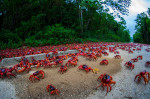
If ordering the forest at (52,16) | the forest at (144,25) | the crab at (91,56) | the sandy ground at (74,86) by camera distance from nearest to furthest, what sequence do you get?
the sandy ground at (74,86) → the crab at (91,56) → the forest at (52,16) → the forest at (144,25)

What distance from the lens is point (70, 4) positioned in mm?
15086

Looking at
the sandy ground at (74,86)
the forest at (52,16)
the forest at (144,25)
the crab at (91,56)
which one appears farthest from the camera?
the forest at (144,25)

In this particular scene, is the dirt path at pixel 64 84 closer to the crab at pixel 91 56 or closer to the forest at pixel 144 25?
the crab at pixel 91 56

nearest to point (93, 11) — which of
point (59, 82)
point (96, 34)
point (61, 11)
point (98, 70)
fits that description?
point (96, 34)

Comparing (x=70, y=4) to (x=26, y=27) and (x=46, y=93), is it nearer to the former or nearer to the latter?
(x=26, y=27)

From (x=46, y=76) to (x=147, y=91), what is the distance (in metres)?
2.87

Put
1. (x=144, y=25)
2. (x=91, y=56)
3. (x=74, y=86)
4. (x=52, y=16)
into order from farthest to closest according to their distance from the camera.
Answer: (x=144, y=25)
(x=52, y=16)
(x=91, y=56)
(x=74, y=86)

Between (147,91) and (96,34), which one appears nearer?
(147,91)

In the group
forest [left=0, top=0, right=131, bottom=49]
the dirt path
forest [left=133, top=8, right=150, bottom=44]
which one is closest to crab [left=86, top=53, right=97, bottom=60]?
the dirt path

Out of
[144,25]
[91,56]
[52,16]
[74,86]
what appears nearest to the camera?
[74,86]

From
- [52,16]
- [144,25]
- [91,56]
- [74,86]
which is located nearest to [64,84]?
[74,86]

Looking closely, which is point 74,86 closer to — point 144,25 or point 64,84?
point 64,84

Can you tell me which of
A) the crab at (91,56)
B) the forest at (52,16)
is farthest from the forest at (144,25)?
the crab at (91,56)

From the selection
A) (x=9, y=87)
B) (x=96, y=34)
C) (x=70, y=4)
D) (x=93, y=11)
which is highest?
(x=70, y=4)
